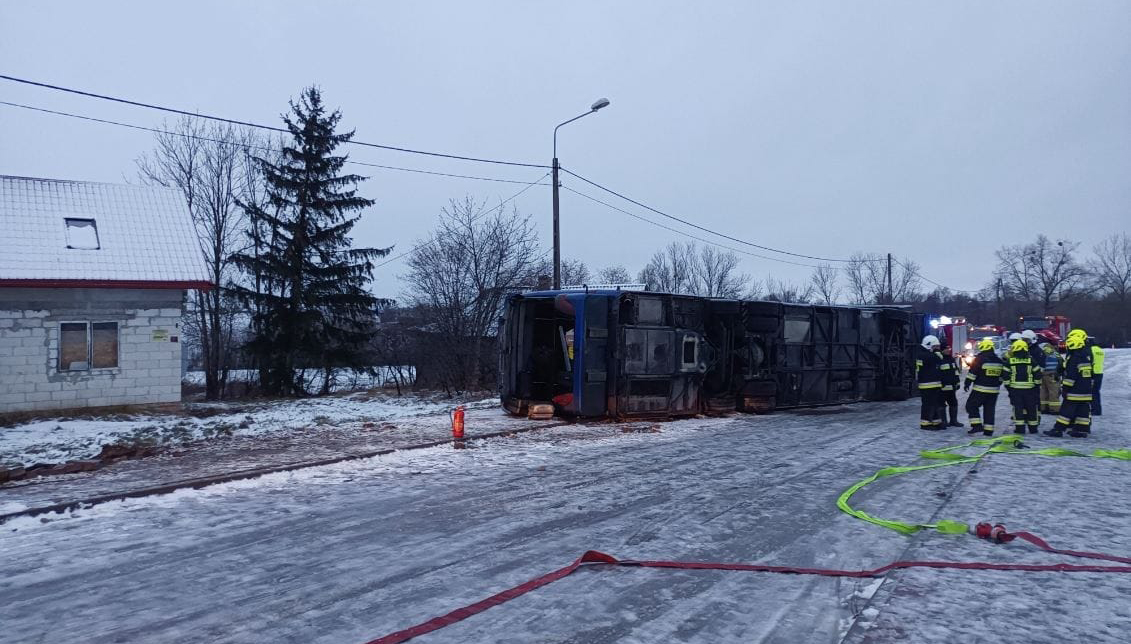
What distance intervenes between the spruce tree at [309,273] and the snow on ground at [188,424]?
4775mm

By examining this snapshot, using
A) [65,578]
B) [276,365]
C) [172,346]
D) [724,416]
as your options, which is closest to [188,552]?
[65,578]

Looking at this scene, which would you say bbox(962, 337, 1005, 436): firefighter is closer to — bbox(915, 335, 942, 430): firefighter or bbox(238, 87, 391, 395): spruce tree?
bbox(915, 335, 942, 430): firefighter

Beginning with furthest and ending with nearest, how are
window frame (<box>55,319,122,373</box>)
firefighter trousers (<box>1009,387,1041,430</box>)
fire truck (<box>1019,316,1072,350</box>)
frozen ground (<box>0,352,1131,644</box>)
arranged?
fire truck (<box>1019,316,1072,350</box>)
window frame (<box>55,319,122,373</box>)
firefighter trousers (<box>1009,387,1041,430</box>)
frozen ground (<box>0,352,1131,644</box>)

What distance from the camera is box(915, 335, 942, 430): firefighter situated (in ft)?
42.8

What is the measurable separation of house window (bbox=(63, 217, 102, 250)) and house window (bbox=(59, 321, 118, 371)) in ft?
7.40

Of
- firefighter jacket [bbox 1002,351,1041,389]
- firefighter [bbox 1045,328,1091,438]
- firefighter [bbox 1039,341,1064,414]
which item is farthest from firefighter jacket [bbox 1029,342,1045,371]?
firefighter [bbox 1039,341,1064,414]

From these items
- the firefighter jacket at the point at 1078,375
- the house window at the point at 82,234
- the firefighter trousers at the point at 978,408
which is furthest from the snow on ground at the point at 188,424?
the firefighter jacket at the point at 1078,375

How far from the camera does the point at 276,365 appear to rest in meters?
24.5

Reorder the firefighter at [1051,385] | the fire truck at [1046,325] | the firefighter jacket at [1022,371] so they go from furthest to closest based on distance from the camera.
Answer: the fire truck at [1046,325]
the firefighter at [1051,385]
the firefighter jacket at [1022,371]

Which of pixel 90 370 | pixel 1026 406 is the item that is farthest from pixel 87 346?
pixel 1026 406

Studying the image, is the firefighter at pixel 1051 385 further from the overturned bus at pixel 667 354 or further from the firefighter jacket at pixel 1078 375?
the overturned bus at pixel 667 354

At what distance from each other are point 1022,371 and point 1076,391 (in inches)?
32.9

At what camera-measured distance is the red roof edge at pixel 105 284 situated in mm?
15922

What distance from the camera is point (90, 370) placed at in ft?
55.1
